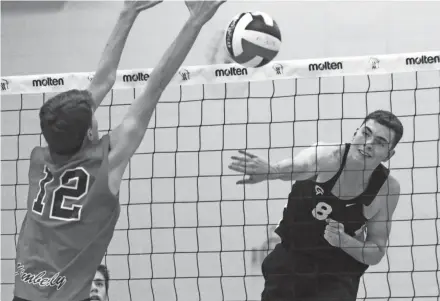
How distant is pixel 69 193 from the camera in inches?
133

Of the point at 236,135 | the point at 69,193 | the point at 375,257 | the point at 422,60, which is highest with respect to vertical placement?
the point at 422,60

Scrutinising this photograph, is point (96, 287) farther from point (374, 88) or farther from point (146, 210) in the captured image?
point (374, 88)

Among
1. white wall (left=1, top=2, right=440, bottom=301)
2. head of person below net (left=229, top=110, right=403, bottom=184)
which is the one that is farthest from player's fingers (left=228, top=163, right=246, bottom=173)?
white wall (left=1, top=2, right=440, bottom=301)

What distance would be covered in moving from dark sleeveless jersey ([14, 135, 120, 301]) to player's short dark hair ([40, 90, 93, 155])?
0.09 metres

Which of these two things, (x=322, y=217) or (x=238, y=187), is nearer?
(x=322, y=217)

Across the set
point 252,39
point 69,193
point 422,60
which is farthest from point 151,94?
point 422,60

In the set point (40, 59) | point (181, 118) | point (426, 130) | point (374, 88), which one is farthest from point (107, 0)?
point (426, 130)

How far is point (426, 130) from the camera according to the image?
21.1ft

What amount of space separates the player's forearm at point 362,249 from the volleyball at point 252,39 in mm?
1196

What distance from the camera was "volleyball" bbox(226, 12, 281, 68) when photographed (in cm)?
438

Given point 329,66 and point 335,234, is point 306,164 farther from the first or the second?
point 329,66

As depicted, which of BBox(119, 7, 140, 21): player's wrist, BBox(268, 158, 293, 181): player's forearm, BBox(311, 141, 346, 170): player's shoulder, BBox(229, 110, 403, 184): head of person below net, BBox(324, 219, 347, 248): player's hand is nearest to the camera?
BBox(119, 7, 140, 21): player's wrist

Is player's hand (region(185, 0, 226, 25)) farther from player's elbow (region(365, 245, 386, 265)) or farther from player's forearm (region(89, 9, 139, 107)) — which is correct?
player's elbow (region(365, 245, 386, 265))

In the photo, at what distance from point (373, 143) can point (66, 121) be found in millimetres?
2232
